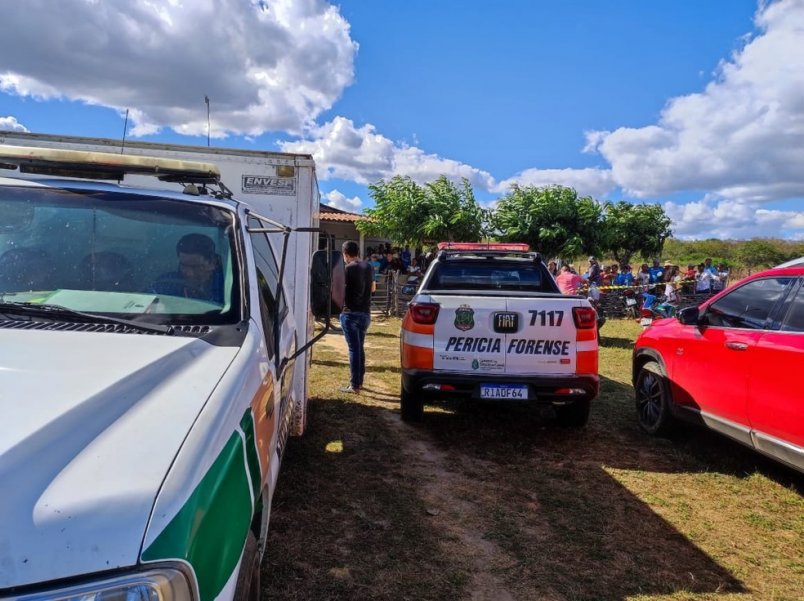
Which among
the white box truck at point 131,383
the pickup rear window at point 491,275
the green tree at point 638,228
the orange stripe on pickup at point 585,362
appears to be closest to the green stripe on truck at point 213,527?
the white box truck at point 131,383

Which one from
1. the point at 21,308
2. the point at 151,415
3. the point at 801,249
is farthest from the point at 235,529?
the point at 801,249

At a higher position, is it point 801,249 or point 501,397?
point 801,249

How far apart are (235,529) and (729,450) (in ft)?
18.2

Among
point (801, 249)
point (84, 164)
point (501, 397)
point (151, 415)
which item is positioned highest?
point (801, 249)

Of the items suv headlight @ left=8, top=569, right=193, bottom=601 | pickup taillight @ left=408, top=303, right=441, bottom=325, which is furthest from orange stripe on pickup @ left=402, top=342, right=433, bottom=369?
suv headlight @ left=8, top=569, right=193, bottom=601

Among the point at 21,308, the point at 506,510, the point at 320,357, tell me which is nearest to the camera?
the point at 21,308

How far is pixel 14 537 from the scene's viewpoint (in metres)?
1.18

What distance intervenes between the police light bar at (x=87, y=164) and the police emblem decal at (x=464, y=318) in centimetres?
290

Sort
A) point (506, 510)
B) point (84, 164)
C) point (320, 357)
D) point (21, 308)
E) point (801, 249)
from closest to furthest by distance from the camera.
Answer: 1. point (21, 308)
2. point (84, 164)
3. point (506, 510)
4. point (320, 357)
5. point (801, 249)

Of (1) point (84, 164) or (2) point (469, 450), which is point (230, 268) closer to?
(1) point (84, 164)

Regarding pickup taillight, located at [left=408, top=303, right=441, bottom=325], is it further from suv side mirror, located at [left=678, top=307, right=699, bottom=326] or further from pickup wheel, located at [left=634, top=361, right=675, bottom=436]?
pickup wheel, located at [left=634, top=361, right=675, bottom=436]

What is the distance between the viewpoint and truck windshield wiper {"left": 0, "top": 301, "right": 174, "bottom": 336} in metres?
2.29

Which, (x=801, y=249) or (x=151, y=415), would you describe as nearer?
(x=151, y=415)

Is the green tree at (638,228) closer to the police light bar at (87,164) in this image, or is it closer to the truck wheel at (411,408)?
the truck wheel at (411,408)
